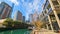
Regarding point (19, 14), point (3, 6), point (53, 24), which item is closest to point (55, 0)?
point (53, 24)

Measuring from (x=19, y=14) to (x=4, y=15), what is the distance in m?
18.2

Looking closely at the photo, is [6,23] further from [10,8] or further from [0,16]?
[10,8]

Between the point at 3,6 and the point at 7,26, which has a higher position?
the point at 3,6

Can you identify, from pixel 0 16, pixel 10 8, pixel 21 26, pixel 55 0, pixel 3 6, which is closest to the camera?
pixel 55 0

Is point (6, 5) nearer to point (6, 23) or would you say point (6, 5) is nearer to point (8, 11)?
point (8, 11)

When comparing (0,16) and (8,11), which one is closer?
(0,16)

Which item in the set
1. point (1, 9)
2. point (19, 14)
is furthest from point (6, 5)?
point (19, 14)

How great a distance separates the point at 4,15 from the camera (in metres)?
54.8

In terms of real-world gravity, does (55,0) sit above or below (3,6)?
below

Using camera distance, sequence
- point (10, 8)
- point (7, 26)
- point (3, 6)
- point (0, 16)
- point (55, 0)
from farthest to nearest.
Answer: point (10, 8)
point (3, 6)
point (0, 16)
point (7, 26)
point (55, 0)

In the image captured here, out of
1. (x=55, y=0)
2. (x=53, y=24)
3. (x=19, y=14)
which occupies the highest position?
(x=19, y=14)

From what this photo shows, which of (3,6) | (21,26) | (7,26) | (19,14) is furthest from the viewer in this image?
(19,14)

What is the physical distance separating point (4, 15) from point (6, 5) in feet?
22.8

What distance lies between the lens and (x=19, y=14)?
2842 inches
